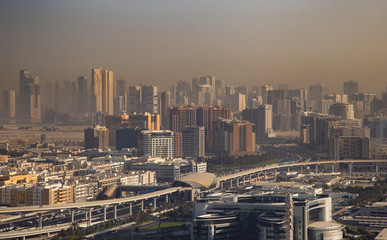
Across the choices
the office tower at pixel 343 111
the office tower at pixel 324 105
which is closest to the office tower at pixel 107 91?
the office tower at pixel 324 105

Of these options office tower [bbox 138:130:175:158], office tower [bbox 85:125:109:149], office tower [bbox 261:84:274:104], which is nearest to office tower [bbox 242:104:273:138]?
office tower [bbox 261:84:274:104]

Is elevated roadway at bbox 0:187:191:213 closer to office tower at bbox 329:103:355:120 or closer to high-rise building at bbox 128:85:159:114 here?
office tower at bbox 329:103:355:120

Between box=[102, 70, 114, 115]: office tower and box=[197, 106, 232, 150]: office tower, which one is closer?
box=[197, 106, 232, 150]: office tower

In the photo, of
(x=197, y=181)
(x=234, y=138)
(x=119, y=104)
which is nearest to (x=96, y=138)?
(x=234, y=138)

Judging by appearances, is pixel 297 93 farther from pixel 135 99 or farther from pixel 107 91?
pixel 135 99

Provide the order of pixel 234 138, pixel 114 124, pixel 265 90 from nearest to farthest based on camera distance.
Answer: pixel 234 138 < pixel 114 124 < pixel 265 90

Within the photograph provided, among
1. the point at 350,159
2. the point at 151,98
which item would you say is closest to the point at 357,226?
the point at 350,159
